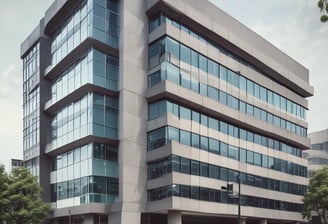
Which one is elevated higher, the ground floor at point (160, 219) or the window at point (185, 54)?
the window at point (185, 54)

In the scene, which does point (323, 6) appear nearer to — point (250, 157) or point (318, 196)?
point (250, 157)

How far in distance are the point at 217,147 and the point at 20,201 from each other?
18.9 meters

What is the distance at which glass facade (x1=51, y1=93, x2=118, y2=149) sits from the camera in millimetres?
34719

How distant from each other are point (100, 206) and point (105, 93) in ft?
31.5

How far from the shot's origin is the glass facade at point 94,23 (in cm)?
3553

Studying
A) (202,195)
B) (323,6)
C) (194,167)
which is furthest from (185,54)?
(323,6)

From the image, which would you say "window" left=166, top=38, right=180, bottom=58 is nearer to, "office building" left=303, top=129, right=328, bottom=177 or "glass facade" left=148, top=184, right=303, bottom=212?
"glass facade" left=148, top=184, right=303, bottom=212

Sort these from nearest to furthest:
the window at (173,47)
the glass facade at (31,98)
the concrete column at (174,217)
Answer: the concrete column at (174,217) → the window at (173,47) → the glass facade at (31,98)

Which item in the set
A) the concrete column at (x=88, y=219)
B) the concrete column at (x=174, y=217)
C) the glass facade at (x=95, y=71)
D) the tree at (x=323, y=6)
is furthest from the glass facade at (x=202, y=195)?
the tree at (x=323, y=6)

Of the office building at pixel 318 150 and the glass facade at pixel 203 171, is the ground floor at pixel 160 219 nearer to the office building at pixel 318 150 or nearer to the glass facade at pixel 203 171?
the glass facade at pixel 203 171

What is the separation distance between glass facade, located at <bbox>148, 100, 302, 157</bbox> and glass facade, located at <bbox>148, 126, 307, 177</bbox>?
1.42 meters

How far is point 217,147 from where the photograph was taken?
40.7 m

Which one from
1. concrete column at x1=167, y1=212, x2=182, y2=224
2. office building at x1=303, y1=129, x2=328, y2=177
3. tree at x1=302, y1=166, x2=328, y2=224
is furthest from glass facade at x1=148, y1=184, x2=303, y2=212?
office building at x1=303, y1=129, x2=328, y2=177

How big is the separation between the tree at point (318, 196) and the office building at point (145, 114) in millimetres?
5647
